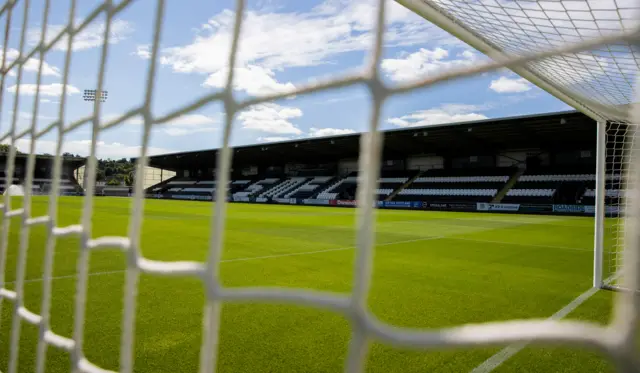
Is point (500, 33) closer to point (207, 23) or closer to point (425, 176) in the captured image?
point (207, 23)

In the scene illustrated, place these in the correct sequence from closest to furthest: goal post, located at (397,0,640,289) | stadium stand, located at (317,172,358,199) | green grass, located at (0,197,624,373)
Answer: green grass, located at (0,197,624,373) < goal post, located at (397,0,640,289) < stadium stand, located at (317,172,358,199)

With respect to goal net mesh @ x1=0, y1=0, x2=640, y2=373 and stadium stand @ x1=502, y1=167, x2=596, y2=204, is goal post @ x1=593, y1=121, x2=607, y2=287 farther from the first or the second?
stadium stand @ x1=502, y1=167, x2=596, y2=204

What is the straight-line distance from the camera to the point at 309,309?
2.55m

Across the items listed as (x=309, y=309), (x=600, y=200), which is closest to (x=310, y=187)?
(x=600, y=200)

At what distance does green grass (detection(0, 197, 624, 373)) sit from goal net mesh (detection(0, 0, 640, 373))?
17.1 inches

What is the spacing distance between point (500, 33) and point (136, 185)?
2613 mm

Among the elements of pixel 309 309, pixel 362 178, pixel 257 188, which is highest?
pixel 257 188

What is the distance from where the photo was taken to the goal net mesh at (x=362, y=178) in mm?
527

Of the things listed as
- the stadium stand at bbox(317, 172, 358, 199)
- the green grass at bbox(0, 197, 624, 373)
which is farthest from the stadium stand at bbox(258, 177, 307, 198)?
the green grass at bbox(0, 197, 624, 373)

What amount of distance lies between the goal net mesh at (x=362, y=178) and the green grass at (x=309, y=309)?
0.43 meters

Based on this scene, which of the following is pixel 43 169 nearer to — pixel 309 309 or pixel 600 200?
pixel 309 309

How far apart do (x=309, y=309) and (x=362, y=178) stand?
201 centimetres

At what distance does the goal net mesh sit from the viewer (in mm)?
527

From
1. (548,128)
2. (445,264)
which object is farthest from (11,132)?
(548,128)
